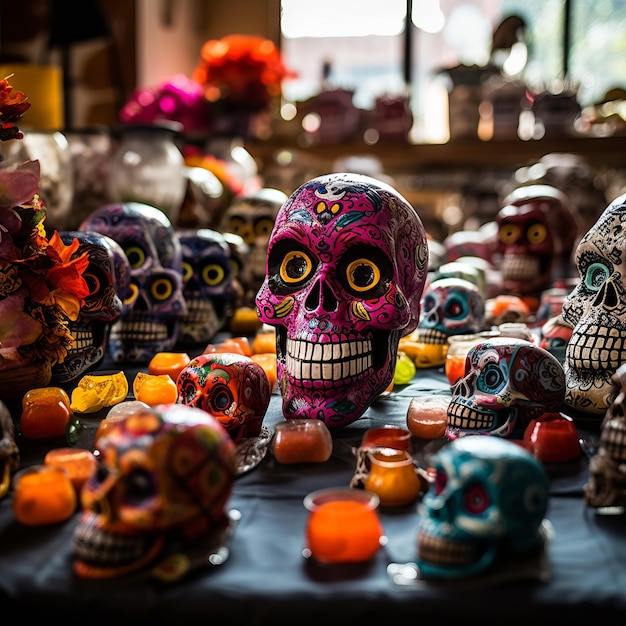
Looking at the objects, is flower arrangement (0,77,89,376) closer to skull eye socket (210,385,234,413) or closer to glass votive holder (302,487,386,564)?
skull eye socket (210,385,234,413)

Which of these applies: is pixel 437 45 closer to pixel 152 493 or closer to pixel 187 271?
pixel 187 271

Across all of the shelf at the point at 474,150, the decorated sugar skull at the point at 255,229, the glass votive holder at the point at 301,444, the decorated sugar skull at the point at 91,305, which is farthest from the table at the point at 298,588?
the shelf at the point at 474,150

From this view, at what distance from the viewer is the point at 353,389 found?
58.7 inches

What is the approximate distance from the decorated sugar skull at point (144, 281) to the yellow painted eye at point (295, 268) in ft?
1.97

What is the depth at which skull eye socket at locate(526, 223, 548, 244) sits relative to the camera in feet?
8.69

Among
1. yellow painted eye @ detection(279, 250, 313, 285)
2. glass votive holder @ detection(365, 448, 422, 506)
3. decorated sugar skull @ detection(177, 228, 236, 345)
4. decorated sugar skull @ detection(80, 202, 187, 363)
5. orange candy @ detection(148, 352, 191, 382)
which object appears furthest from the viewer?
decorated sugar skull @ detection(177, 228, 236, 345)

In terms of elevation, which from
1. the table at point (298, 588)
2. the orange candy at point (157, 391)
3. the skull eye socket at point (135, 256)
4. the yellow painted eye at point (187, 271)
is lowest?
the table at point (298, 588)

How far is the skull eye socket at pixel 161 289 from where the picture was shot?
2.10 metres

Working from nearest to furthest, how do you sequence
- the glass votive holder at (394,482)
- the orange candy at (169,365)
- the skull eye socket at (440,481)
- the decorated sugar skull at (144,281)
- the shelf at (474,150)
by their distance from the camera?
the skull eye socket at (440,481) < the glass votive holder at (394,482) < the orange candy at (169,365) < the decorated sugar skull at (144,281) < the shelf at (474,150)

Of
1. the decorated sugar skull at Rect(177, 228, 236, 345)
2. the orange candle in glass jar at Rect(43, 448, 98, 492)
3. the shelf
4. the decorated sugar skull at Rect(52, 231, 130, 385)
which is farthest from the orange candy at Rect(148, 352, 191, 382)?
the shelf

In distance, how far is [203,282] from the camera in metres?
2.32

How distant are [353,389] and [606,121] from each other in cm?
287

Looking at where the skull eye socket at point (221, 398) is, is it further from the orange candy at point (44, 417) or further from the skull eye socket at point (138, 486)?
the skull eye socket at point (138, 486)

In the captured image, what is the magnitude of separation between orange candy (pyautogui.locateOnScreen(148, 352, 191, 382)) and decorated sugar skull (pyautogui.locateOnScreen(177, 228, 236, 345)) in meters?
0.44
